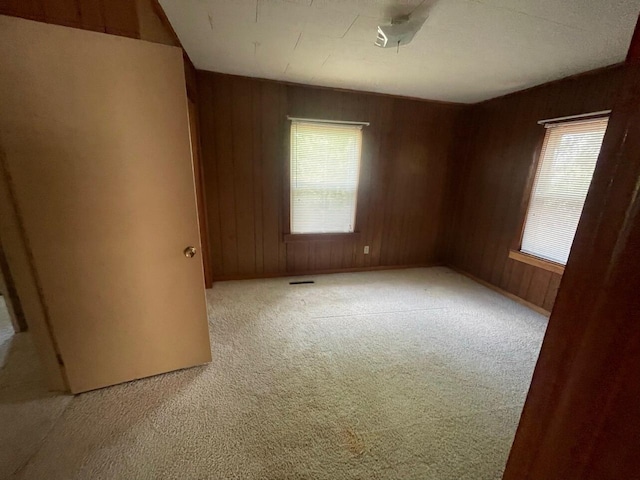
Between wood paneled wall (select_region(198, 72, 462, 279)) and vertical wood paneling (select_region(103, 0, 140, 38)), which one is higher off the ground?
vertical wood paneling (select_region(103, 0, 140, 38))

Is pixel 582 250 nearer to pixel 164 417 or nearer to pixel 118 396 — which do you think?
pixel 164 417

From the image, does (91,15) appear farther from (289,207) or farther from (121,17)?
(289,207)

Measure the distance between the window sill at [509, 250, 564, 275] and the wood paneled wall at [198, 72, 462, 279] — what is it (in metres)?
1.10

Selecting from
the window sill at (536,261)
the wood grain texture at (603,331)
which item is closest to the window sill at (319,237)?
the window sill at (536,261)

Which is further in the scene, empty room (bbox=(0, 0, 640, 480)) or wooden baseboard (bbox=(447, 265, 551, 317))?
wooden baseboard (bbox=(447, 265, 551, 317))

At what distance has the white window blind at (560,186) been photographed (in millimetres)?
2404

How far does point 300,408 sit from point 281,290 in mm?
1628

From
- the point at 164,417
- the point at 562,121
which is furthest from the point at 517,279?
the point at 164,417

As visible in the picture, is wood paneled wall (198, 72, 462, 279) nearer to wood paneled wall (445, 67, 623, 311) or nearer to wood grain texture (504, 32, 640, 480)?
wood paneled wall (445, 67, 623, 311)

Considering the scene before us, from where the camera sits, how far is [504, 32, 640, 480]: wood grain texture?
34cm

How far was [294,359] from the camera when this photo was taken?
200 centimetres

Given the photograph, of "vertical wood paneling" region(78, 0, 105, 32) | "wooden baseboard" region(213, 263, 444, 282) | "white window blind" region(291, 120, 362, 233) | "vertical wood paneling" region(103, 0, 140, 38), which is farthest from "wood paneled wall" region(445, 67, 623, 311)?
"vertical wood paneling" region(78, 0, 105, 32)

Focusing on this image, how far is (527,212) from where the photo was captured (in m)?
2.93

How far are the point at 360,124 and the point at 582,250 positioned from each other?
3176 millimetres
